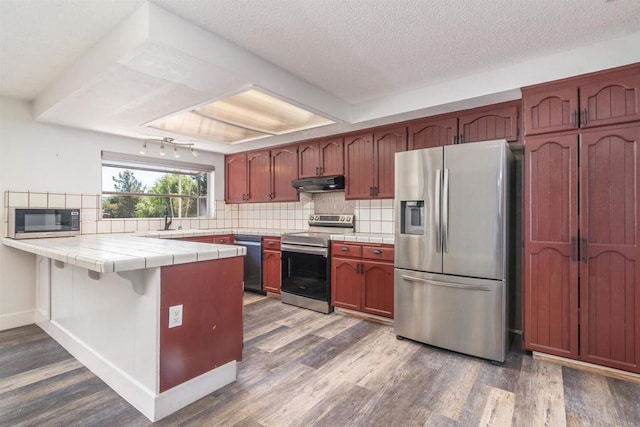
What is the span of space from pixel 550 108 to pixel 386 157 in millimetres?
1510

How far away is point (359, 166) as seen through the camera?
3.76 meters

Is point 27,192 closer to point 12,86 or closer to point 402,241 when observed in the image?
point 12,86

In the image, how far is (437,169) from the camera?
8.76ft

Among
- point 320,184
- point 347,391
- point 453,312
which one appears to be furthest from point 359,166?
point 347,391

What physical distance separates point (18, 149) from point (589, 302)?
5.23m

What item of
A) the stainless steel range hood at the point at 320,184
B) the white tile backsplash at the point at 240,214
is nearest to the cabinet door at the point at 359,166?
the stainless steel range hood at the point at 320,184

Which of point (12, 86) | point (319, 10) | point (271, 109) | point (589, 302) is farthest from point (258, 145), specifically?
point (589, 302)

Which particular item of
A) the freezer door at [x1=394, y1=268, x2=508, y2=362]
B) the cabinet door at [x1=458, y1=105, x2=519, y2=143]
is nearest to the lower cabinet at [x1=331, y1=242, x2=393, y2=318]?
the freezer door at [x1=394, y1=268, x2=508, y2=362]

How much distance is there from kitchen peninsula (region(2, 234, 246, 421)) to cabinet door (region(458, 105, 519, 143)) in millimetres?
2323

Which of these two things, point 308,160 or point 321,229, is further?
point 321,229

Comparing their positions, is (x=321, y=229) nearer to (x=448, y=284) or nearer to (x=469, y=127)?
(x=448, y=284)

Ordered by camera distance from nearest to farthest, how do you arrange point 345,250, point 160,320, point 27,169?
point 160,320 → point 27,169 → point 345,250

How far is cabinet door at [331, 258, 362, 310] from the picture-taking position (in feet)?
11.3

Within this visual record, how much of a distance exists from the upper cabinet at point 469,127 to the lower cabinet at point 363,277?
117 centimetres
